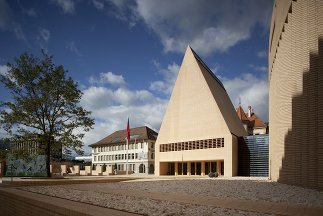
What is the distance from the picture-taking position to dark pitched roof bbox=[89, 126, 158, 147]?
78000 mm

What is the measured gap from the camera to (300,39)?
61.3ft

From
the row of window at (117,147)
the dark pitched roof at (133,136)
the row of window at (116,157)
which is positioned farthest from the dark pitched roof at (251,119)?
the row of window at (116,157)

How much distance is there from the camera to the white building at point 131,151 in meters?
75.8

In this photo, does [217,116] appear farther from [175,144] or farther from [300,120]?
[300,120]

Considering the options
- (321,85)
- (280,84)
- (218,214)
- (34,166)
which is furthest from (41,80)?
(218,214)

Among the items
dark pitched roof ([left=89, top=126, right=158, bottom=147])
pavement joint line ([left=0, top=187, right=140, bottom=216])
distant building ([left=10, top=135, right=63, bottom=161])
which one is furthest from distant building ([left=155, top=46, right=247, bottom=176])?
pavement joint line ([left=0, top=187, right=140, bottom=216])

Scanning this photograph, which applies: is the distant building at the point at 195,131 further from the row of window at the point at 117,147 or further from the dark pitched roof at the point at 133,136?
the dark pitched roof at the point at 133,136

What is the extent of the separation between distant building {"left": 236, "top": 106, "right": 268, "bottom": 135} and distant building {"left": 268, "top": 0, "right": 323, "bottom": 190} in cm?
5177

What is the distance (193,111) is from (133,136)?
35.7 metres

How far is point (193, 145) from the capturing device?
155ft

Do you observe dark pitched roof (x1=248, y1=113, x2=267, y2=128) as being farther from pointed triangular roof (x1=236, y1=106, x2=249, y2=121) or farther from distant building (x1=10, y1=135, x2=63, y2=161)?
distant building (x1=10, y1=135, x2=63, y2=161)

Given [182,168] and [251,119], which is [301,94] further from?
[251,119]

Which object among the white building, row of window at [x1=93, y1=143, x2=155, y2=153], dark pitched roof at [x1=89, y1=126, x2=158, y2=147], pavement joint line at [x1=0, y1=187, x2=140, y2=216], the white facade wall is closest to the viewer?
pavement joint line at [x1=0, y1=187, x2=140, y2=216]

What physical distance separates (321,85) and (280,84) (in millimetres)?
7111
